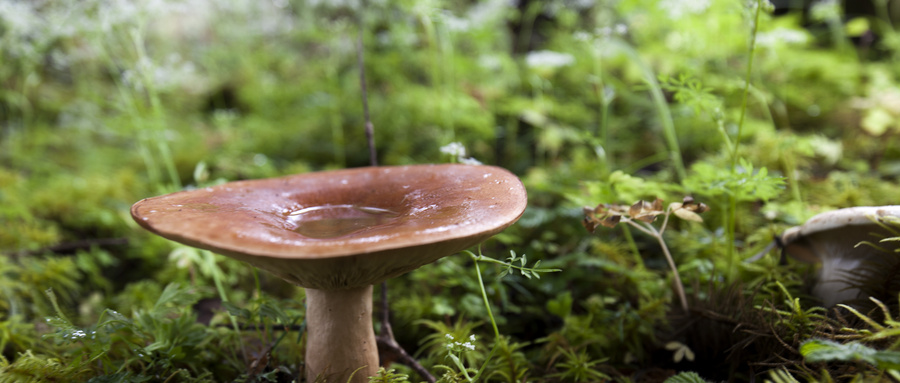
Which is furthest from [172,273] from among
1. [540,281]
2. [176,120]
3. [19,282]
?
[176,120]

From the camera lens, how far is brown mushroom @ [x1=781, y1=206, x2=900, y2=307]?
4.73 ft

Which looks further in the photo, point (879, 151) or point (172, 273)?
point (879, 151)

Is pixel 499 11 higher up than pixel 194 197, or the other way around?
pixel 499 11

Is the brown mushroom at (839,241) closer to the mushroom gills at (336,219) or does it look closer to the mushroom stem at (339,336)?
the mushroom gills at (336,219)

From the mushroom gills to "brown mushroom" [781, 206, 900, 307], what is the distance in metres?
1.42

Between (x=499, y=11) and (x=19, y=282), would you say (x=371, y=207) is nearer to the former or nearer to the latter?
(x=19, y=282)

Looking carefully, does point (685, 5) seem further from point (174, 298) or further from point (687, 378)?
point (174, 298)

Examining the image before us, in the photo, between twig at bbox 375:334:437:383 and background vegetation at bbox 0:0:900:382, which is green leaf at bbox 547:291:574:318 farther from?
twig at bbox 375:334:437:383

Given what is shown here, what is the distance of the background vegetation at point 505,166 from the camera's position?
1.66 meters

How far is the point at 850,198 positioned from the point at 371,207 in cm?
240

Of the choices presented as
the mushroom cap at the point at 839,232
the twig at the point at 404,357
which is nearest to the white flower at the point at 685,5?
the mushroom cap at the point at 839,232

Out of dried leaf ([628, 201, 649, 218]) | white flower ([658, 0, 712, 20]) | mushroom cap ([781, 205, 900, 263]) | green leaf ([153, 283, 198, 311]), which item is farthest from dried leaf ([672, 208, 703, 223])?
green leaf ([153, 283, 198, 311])

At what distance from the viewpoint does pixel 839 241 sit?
5.26 ft

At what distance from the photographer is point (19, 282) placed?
7.49 feet
